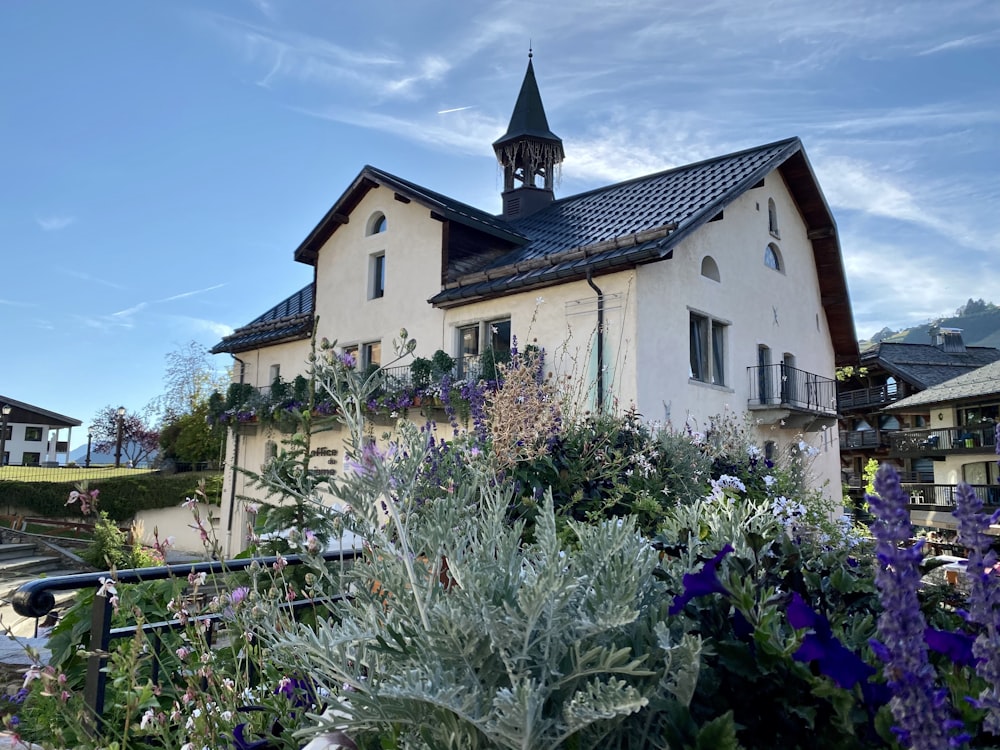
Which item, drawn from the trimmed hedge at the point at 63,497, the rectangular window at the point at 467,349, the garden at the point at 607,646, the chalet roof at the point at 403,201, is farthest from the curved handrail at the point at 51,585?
the trimmed hedge at the point at 63,497

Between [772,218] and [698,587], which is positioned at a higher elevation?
[772,218]

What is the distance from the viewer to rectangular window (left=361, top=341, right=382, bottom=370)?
49.4ft

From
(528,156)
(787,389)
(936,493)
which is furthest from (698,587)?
(936,493)

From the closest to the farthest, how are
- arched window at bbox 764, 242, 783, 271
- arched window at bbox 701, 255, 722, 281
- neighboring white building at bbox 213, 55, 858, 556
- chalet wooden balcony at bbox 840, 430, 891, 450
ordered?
neighboring white building at bbox 213, 55, 858, 556 < arched window at bbox 701, 255, 722, 281 < arched window at bbox 764, 242, 783, 271 < chalet wooden balcony at bbox 840, 430, 891, 450

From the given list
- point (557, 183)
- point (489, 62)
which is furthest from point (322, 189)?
point (489, 62)

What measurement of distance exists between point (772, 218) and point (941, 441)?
18.4 m

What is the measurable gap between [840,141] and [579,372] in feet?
23.3

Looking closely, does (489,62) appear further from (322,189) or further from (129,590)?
(322,189)

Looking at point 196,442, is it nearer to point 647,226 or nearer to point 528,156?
point 528,156

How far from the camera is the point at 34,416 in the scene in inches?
1298

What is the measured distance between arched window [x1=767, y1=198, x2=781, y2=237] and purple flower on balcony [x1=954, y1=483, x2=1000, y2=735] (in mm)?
15219

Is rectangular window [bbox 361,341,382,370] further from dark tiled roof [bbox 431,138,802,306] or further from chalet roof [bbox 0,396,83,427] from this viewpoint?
chalet roof [bbox 0,396,83,427]

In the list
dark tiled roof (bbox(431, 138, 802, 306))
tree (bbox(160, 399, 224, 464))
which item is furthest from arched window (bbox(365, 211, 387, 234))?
tree (bbox(160, 399, 224, 464))

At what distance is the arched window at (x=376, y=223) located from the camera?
15.9 metres
